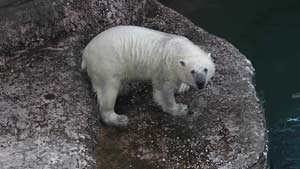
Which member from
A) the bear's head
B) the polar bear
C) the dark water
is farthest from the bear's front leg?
the dark water

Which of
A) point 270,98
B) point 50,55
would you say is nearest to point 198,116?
point 50,55

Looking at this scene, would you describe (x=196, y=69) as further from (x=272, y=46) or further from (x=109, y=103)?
(x=272, y=46)

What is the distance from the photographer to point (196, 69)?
9.91 feet

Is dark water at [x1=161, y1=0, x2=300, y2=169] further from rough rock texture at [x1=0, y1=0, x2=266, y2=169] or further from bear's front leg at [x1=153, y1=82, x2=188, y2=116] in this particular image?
bear's front leg at [x1=153, y1=82, x2=188, y2=116]

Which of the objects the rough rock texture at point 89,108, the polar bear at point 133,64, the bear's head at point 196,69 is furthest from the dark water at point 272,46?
the bear's head at point 196,69

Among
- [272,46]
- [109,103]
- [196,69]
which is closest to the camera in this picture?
[196,69]

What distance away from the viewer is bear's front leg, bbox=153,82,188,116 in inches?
129

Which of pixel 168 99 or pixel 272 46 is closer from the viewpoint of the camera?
pixel 168 99

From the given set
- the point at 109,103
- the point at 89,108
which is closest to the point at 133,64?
the point at 109,103

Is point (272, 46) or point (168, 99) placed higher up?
point (168, 99)


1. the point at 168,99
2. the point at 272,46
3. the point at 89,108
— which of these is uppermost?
the point at 168,99

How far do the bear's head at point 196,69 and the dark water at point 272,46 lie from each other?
1.58m

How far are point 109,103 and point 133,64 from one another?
23 centimetres

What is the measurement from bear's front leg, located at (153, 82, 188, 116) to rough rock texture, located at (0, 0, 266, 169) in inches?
1.9
